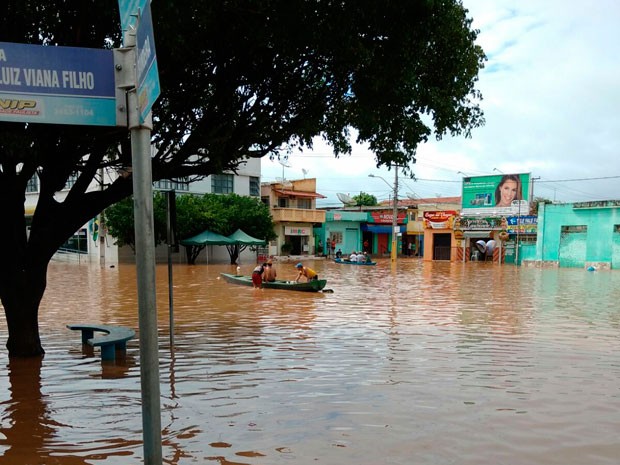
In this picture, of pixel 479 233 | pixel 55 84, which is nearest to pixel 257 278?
pixel 55 84

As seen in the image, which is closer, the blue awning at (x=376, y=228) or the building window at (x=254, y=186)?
the building window at (x=254, y=186)

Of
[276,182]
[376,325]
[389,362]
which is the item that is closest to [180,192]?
[276,182]

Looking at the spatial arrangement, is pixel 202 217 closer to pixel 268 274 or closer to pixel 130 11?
pixel 268 274

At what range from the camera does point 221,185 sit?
4938cm

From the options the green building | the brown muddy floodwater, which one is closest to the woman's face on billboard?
the green building

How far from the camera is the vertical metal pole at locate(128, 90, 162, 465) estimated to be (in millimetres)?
2486

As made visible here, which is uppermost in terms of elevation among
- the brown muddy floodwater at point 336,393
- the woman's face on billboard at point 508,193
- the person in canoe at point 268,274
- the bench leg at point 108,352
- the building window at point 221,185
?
the building window at point 221,185

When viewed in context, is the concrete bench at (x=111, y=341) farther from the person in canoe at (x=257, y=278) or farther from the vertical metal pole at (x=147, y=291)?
the person in canoe at (x=257, y=278)

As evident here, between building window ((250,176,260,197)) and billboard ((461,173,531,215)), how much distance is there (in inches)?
724

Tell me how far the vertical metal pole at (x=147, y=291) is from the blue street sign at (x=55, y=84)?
1.67ft

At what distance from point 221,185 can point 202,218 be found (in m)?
9.45

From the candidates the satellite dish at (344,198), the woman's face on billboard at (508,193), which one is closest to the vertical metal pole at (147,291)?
the woman's face on billboard at (508,193)

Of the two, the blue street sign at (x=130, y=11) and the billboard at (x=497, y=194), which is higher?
the billboard at (x=497, y=194)

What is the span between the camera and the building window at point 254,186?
51.4 metres
